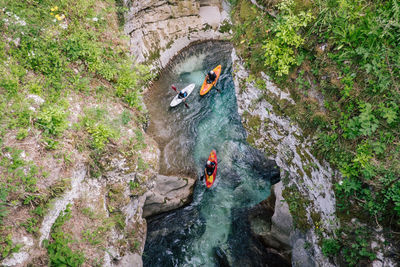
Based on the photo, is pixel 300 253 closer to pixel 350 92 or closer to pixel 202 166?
pixel 350 92

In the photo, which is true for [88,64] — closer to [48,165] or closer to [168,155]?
[48,165]

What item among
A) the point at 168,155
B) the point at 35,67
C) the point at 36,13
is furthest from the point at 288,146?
the point at 36,13

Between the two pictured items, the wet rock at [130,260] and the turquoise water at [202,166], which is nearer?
the wet rock at [130,260]

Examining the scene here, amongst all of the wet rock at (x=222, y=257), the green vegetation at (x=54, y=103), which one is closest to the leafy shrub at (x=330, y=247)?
the wet rock at (x=222, y=257)

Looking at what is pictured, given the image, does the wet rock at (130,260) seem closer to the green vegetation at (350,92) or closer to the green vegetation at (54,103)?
the green vegetation at (54,103)

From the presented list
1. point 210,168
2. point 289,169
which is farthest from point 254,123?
point 210,168
